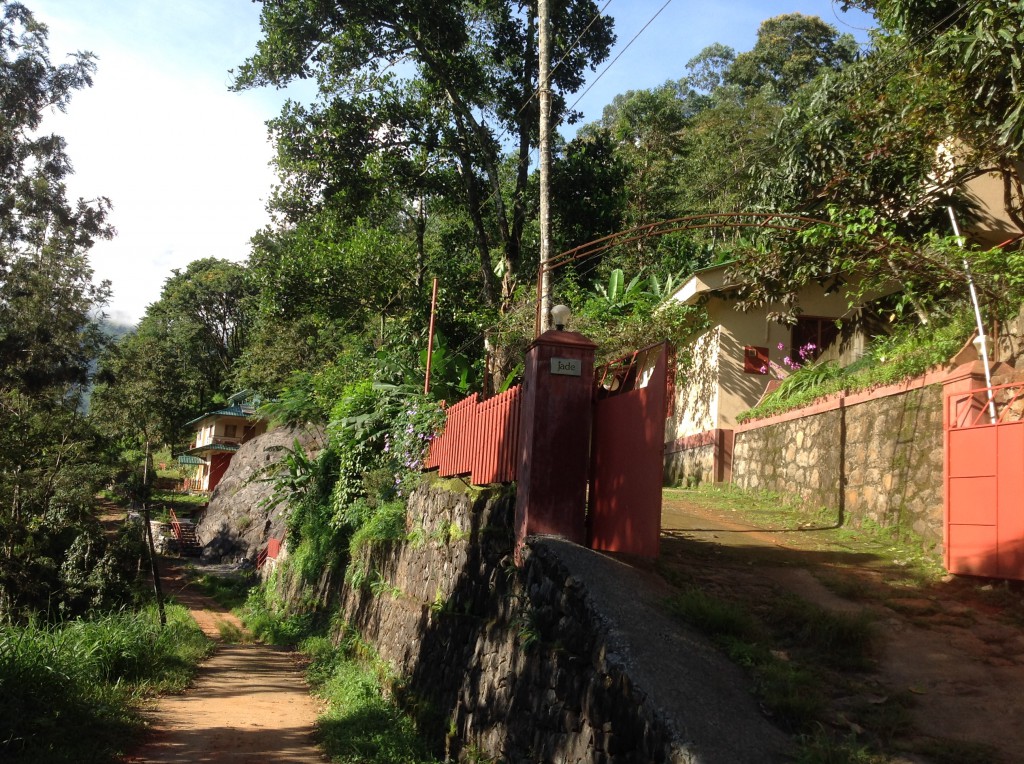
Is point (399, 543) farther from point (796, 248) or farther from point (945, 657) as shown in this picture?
point (945, 657)

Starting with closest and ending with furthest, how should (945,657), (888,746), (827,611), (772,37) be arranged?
(888,746) → (945,657) → (827,611) → (772,37)

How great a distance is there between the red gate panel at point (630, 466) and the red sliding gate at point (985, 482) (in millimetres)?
2557

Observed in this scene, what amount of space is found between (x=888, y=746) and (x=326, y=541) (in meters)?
15.4

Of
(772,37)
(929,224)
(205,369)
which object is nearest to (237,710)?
(929,224)

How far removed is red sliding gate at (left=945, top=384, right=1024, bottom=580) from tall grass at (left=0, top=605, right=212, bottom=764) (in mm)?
8539

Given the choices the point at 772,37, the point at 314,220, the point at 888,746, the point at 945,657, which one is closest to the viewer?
the point at 888,746

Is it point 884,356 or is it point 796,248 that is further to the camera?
point 796,248

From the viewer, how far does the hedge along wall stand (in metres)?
8.76

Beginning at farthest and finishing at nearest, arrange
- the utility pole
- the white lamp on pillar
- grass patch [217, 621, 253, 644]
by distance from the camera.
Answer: grass patch [217, 621, 253, 644]
the utility pole
the white lamp on pillar

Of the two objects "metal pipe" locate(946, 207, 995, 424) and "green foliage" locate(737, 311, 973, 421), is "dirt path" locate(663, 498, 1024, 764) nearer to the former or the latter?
"metal pipe" locate(946, 207, 995, 424)

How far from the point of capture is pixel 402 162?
18.9 m

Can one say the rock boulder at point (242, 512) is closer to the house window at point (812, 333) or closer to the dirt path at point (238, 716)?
the dirt path at point (238, 716)

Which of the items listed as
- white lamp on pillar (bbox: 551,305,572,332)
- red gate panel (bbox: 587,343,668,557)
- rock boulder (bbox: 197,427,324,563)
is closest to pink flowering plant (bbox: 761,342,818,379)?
white lamp on pillar (bbox: 551,305,572,332)

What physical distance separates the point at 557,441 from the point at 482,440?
227 centimetres
